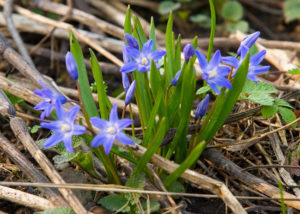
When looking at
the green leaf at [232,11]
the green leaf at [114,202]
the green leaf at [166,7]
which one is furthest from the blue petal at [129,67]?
the green leaf at [232,11]

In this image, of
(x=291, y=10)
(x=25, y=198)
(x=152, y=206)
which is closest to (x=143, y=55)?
(x=152, y=206)

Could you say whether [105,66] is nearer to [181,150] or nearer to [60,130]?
[181,150]

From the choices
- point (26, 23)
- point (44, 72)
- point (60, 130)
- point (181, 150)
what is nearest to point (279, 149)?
point (181, 150)

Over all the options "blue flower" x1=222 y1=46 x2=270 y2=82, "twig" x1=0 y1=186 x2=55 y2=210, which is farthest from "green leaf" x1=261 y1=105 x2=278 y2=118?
"twig" x1=0 y1=186 x2=55 y2=210

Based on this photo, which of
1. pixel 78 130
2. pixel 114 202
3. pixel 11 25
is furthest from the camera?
pixel 11 25

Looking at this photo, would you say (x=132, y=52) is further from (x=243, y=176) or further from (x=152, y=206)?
(x=243, y=176)

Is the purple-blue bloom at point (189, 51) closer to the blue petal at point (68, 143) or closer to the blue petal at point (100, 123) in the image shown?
the blue petal at point (100, 123)

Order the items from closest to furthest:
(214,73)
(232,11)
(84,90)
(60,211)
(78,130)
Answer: (78,130), (214,73), (60,211), (84,90), (232,11)

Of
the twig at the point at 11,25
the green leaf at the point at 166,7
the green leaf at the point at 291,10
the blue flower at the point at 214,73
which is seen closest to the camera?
the blue flower at the point at 214,73
